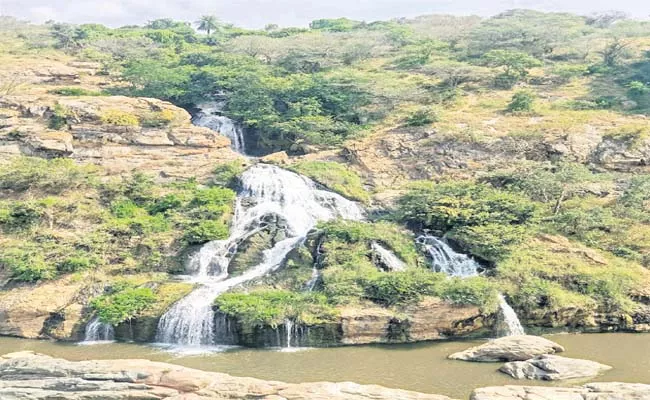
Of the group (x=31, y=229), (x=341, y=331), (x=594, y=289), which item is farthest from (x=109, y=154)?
(x=594, y=289)

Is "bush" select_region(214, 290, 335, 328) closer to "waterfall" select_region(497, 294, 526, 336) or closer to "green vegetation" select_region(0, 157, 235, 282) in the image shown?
"green vegetation" select_region(0, 157, 235, 282)

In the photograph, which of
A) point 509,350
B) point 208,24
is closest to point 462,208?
point 509,350

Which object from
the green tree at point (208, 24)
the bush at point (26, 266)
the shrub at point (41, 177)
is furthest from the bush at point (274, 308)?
the green tree at point (208, 24)

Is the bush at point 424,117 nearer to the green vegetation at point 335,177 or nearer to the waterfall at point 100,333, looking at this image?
the green vegetation at point 335,177

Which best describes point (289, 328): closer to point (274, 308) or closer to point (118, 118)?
point (274, 308)

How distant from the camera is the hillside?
19.6m

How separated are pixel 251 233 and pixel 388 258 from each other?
5424 mm

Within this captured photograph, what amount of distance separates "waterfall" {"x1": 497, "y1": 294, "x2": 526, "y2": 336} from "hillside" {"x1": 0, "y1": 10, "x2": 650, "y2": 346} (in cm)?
43

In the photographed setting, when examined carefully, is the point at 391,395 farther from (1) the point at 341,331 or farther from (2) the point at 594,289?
(2) the point at 594,289

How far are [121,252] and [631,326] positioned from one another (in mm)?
17711

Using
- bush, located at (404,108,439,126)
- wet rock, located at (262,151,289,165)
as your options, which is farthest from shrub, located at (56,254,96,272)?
bush, located at (404,108,439,126)

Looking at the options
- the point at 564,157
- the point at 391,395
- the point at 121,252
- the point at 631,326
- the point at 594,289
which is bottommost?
the point at 391,395

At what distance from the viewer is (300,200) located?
2747 centimetres

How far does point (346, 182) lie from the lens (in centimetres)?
2980
